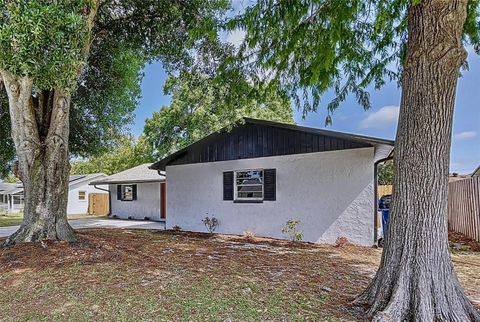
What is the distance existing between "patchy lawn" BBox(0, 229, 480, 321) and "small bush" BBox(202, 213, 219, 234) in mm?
3641

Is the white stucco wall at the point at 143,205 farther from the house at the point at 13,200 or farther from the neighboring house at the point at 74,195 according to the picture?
the house at the point at 13,200

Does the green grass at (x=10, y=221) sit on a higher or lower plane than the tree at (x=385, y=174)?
lower

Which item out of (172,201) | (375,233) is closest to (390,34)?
(375,233)

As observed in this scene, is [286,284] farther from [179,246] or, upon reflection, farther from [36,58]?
[36,58]

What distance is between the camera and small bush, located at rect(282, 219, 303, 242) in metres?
8.93

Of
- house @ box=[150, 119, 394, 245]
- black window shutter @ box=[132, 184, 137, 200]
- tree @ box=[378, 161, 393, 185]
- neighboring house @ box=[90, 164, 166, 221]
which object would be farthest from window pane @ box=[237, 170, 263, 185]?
tree @ box=[378, 161, 393, 185]

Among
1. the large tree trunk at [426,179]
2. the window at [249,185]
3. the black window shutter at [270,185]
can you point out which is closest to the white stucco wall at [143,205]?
the window at [249,185]

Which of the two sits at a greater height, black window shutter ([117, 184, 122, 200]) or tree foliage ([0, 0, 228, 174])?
tree foliage ([0, 0, 228, 174])

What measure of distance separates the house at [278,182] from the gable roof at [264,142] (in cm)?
3

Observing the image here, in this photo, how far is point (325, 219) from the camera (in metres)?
8.61

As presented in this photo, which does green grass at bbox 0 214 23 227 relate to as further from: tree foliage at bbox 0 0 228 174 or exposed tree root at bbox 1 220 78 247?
exposed tree root at bbox 1 220 78 247

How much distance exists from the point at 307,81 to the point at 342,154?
281 centimetres

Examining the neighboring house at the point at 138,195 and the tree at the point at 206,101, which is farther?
the neighboring house at the point at 138,195

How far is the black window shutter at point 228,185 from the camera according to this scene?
1045cm
